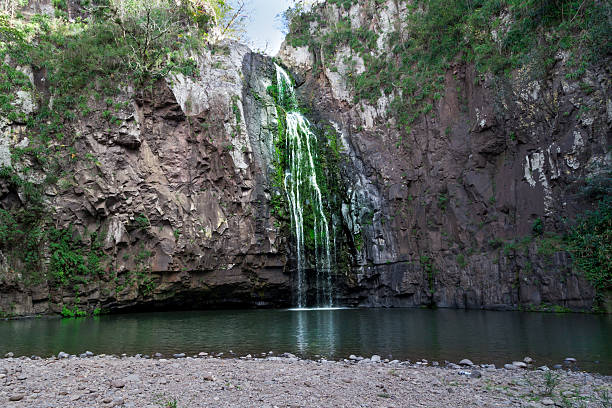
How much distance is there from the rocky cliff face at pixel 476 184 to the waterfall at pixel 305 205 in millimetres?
1519

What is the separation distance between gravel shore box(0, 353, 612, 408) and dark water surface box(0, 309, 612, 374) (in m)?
1.30

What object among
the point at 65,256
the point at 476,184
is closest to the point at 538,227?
the point at 476,184

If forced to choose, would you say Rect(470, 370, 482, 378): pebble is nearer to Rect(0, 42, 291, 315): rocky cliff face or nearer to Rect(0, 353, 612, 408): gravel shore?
Rect(0, 353, 612, 408): gravel shore

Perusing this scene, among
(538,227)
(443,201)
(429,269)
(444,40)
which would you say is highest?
(444,40)

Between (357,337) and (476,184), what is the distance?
11.2 m

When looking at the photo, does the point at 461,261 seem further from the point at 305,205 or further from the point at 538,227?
the point at 305,205

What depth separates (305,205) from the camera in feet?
67.6

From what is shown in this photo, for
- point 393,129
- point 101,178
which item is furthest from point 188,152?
point 393,129

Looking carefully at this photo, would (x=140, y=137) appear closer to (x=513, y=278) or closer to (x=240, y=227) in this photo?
(x=240, y=227)

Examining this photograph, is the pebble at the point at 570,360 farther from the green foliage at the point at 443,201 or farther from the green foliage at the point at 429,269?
the green foliage at the point at 443,201

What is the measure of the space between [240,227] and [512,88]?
13994 millimetres

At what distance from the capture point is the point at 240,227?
19.1m

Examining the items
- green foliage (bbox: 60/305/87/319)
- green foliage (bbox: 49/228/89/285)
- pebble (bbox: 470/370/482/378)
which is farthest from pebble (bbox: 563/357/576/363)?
green foliage (bbox: 49/228/89/285)

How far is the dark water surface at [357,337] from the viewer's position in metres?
7.80
